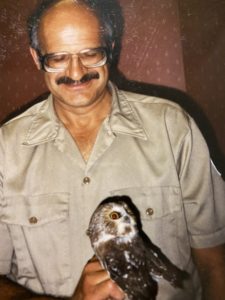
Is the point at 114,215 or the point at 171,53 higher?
the point at 171,53

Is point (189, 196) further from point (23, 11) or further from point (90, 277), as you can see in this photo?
point (23, 11)

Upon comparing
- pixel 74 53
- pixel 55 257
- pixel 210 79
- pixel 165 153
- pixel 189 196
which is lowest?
pixel 55 257

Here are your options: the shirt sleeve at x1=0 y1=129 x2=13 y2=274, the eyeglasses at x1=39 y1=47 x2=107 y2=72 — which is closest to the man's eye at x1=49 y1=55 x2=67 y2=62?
the eyeglasses at x1=39 y1=47 x2=107 y2=72

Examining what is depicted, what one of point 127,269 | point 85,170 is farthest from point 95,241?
point 85,170

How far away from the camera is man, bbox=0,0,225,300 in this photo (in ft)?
3.11

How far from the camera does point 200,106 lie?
1.08 metres

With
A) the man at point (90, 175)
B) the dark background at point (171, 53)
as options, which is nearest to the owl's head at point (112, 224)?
the man at point (90, 175)

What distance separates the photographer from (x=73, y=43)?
3.01 feet

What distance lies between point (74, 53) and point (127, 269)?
20.0 inches

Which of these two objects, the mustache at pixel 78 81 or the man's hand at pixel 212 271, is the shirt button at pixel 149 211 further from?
the mustache at pixel 78 81

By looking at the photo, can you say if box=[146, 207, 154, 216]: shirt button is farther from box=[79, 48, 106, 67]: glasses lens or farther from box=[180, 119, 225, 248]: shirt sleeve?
box=[79, 48, 106, 67]: glasses lens

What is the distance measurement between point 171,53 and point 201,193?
15.2 inches

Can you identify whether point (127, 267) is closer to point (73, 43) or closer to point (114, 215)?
point (114, 215)

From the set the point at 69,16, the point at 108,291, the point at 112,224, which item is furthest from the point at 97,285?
the point at 69,16
